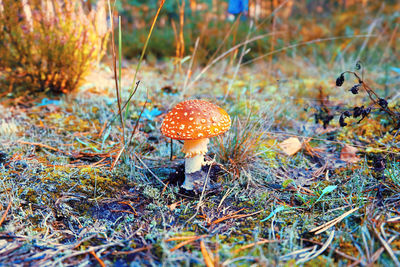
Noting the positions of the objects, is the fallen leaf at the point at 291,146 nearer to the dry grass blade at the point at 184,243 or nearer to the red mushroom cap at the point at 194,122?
the red mushroom cap at the point at 194,122

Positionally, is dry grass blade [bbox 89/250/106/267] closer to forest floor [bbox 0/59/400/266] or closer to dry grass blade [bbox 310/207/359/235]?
forest floor [bbox 0/59/400/266]

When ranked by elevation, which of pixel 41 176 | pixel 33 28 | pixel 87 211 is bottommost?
pixel 87 211

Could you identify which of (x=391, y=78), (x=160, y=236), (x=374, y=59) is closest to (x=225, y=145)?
Result: (x=160, y=236)

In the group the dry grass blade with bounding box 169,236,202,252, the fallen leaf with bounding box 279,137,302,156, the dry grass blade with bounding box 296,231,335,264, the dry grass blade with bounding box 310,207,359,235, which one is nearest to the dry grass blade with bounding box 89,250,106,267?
the dry grass blade with bounding box 169,236,202,252

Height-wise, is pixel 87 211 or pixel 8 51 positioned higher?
pixel 8 51

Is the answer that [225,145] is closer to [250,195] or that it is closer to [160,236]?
[250,195]

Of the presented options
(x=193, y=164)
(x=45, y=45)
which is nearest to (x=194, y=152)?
(x=193, y=164)

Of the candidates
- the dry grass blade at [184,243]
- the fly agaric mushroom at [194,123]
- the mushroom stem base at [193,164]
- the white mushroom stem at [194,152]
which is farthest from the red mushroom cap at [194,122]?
the dry grass blade at [184,243]
